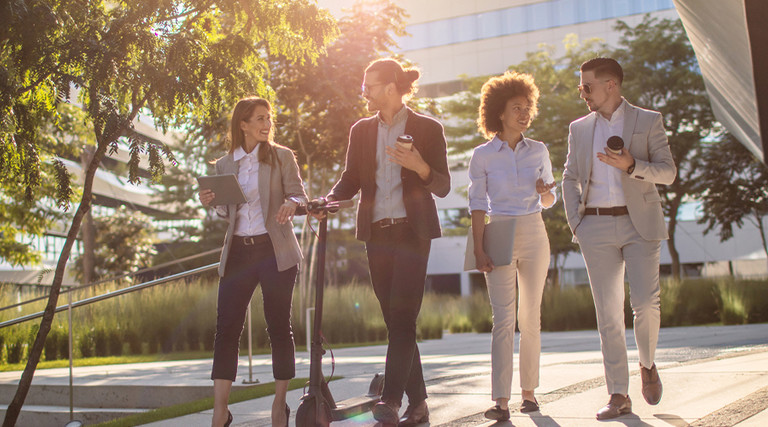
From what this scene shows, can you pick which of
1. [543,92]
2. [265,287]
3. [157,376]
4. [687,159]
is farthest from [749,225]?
[265,287]

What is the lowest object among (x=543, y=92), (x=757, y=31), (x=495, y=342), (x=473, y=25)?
(x=495, y=342)

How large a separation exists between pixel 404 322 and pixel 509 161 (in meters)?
1.20

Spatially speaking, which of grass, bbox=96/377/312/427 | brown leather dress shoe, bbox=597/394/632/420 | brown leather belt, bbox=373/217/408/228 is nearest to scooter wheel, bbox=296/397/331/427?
brown leather belt, bbox=373/217/408/228

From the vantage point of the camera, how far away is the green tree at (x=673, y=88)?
2756 centimetres

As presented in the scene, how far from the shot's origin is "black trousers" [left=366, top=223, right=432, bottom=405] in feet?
13.3

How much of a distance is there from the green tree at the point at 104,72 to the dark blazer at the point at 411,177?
2.17 metres

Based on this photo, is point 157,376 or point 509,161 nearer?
point 509,161

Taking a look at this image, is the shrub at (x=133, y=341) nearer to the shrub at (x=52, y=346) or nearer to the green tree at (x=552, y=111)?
the shrub at (x=52, y=346)

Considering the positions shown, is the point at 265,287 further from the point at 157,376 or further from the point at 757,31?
the point at 157,376

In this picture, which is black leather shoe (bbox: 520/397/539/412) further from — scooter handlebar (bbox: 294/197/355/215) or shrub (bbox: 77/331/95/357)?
shrub (bbox: 77/331/95/357)

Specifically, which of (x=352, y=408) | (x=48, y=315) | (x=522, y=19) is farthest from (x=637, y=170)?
(x=522, y=19)

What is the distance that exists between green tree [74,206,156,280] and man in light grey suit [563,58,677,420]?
33.3m

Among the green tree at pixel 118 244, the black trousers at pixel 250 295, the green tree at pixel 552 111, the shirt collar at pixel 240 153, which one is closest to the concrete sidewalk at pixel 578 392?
the black trousers at pixel 250 295

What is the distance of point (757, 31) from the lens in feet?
6.72
